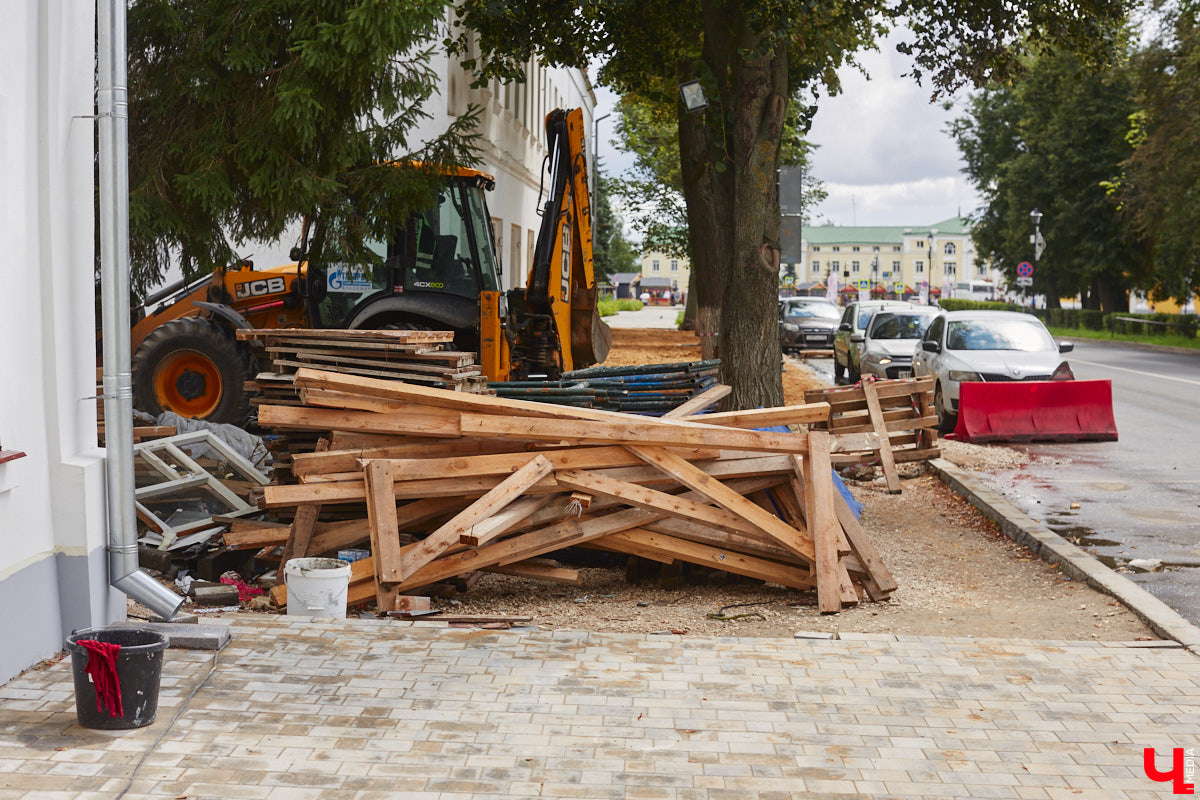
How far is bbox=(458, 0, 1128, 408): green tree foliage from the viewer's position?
1321 centimetres

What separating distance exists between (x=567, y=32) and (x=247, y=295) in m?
5.99

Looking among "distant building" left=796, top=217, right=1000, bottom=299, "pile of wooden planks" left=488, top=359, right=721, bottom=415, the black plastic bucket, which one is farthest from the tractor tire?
"distant building" left=796, top=217, right=1000, bottom=299

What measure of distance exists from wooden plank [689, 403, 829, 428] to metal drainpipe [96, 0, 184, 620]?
396 centimetres

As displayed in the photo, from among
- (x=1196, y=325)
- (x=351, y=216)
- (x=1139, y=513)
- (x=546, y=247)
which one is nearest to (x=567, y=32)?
(x=546, y=247)

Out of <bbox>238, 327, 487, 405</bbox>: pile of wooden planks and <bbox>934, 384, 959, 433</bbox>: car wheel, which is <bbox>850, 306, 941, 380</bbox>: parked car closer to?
<bbox>934, 384, 959, 433</bbox>: car wheel

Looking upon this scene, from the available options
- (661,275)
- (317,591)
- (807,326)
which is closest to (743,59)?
(317,591)

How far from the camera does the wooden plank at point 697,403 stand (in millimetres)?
9523

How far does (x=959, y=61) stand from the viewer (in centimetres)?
1689

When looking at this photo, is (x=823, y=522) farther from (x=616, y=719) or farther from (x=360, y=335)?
(x=360, y=335)

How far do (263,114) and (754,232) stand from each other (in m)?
5.50

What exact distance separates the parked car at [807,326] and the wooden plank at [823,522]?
2883 cm

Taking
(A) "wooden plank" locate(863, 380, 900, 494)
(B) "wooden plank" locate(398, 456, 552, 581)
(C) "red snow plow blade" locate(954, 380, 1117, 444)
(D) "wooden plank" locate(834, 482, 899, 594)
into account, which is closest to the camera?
(B) "wooden plank" locate(398, 456, 552, 581)

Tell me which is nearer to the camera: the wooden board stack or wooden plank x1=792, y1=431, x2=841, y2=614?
wooden plank x1=792, y1=431, x2=841, y2=614

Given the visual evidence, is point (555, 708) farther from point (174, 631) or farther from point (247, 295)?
point (247, 295)
